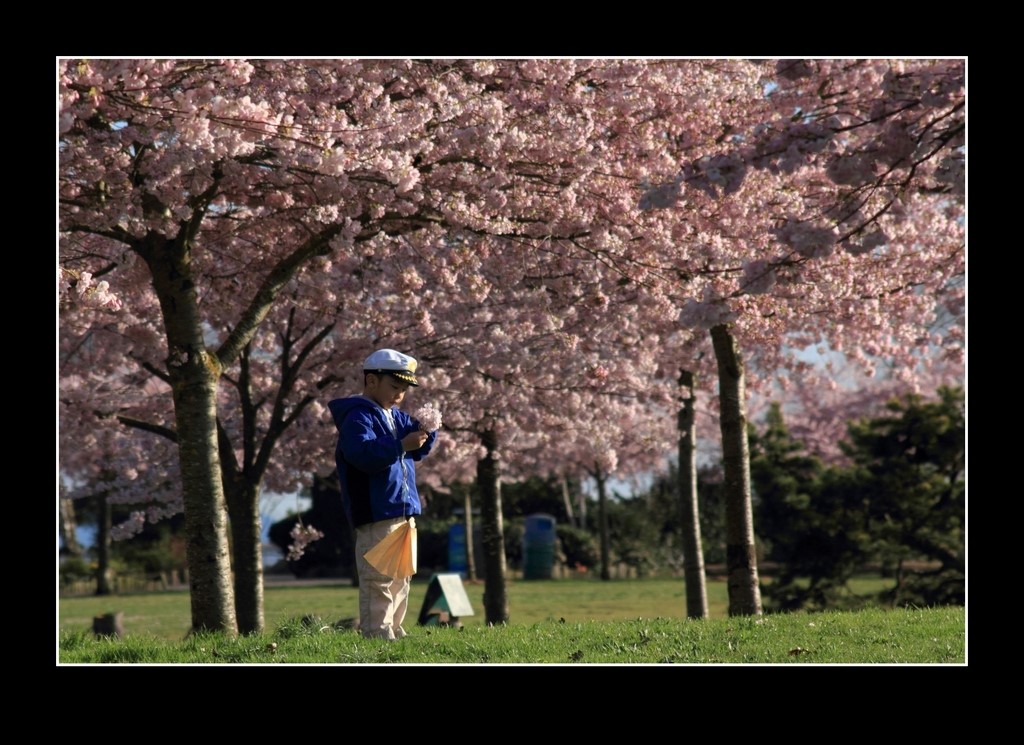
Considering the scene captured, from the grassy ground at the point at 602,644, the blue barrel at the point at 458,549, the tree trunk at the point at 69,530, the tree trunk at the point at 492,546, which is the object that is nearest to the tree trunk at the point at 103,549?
the tree trunk at the point at 69,530

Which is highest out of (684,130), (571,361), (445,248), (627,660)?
(684,130)

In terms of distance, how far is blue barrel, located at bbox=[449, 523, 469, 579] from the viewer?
40.2 meters

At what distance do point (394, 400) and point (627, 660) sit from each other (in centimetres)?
241

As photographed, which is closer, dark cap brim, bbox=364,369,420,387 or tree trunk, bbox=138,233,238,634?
dark cap brim, bbox=364,369,420,387

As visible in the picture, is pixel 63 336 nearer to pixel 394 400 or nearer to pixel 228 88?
pixel 228 88

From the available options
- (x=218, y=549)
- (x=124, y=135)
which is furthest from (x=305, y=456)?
(x=124, y=135)

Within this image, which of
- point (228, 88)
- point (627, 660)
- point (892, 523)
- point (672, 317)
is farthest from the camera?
point (892, 523)

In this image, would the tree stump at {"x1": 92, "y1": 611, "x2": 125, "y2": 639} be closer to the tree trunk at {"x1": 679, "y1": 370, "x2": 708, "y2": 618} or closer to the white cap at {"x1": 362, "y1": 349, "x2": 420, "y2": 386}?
the tree trunk at {"x1": 679, "y1": 370, "x2": 708, "y2": 618}

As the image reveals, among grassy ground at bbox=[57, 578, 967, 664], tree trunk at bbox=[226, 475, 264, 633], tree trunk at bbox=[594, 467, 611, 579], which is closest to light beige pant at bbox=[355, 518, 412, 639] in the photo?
grassy ground at bbox=[57, 578, 967, 664]

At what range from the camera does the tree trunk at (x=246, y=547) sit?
15758 millimetres

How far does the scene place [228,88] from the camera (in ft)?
33.3

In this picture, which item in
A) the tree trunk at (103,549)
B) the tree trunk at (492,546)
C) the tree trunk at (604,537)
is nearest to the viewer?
the tree trunk at (492,546)

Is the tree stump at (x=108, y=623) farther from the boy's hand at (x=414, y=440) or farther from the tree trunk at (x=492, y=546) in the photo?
the boy's hand at (x=414, y=440)

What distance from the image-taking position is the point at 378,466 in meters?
8.25
